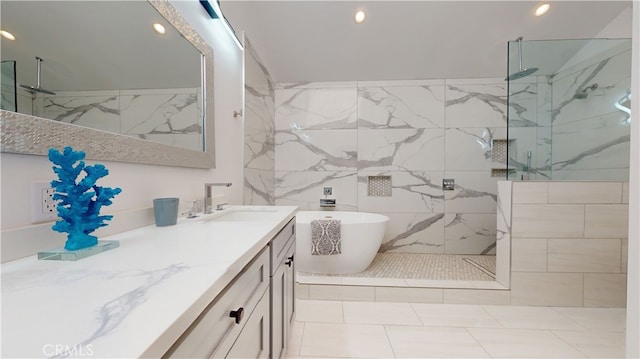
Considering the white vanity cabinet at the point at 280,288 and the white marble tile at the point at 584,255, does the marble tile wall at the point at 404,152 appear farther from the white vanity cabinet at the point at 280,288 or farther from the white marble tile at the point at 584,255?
the white vanity cabinet at the point at 280,288

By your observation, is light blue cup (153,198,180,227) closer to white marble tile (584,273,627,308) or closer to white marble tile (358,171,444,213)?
white marble tile (358,171,444,213)

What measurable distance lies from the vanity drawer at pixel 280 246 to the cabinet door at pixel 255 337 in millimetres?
125

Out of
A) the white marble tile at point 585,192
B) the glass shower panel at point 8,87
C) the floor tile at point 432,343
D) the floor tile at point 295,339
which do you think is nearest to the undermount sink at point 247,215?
the floor tile at point 295,339

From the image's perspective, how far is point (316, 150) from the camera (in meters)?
3.14

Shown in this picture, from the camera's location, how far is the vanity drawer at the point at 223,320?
0.40 m

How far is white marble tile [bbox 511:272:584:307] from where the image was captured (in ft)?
6.48

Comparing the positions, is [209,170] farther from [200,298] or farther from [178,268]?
[200,298]

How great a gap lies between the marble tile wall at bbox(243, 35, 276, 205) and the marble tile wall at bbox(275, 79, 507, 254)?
7.7 inches

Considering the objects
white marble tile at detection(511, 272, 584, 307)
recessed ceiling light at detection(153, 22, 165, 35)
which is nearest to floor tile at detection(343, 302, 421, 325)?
white marble tile at detection(511, 272, 584, 307)

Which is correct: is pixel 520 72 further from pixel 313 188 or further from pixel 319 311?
pixel 319 311

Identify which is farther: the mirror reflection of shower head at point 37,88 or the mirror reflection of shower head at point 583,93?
the mirror reflection of shower head at point 583,93

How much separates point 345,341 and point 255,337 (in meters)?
1.01

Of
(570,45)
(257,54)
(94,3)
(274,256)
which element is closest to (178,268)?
(274,256)

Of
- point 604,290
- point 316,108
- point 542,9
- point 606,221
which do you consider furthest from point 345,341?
point 542,9
